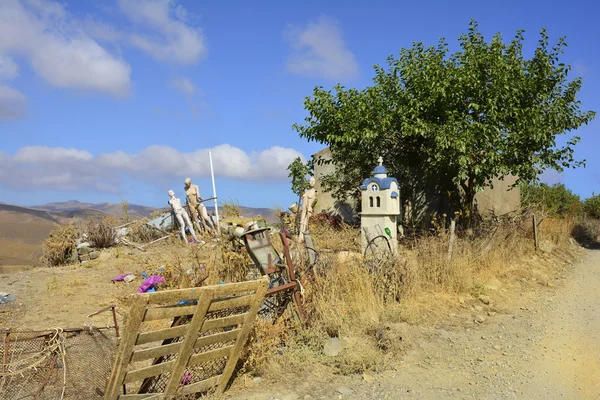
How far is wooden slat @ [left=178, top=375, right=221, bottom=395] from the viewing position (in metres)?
4.30

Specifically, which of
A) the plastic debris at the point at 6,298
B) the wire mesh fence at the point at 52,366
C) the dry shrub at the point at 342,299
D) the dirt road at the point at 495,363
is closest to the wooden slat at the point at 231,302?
the dirt road at the point at 495,363

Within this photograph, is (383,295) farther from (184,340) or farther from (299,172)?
(299,172)

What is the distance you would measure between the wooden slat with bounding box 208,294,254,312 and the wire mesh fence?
1.18 m

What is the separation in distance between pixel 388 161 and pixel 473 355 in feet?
27.0

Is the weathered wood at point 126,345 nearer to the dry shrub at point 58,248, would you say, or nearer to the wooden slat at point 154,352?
the wooden slat at point 154,352

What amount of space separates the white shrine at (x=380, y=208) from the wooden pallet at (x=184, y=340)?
18.0 ft

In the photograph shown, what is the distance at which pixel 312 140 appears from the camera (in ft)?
43.9

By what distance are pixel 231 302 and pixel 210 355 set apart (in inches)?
21.6

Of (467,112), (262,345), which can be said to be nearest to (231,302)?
(262,345)

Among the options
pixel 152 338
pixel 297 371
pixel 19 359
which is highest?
pixel 152 338

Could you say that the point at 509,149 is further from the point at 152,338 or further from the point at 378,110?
the point at 152,338

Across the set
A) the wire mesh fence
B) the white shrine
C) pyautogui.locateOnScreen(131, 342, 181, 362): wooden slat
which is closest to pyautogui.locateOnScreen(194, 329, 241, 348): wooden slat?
Answer: pyautogui.locateOnScreen(131, 342, 181, 362): wooden slat

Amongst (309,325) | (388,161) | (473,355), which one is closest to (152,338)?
(309,325)

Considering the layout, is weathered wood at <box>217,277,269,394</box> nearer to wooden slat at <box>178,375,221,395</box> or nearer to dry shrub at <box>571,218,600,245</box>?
wooden slat at <box>178,375,221,395</box>
